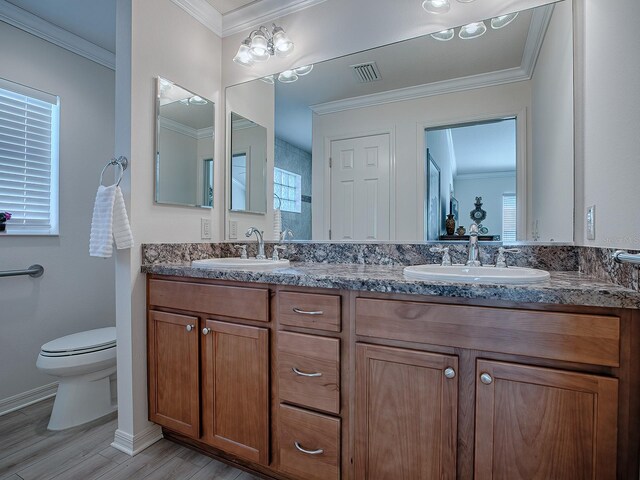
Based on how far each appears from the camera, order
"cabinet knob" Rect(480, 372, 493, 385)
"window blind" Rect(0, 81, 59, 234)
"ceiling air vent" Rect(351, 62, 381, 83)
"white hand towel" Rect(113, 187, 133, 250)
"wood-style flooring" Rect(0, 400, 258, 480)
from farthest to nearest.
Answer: "window blind" Rect(0, 81, 59, 234), "ceiling air vent" Rect(351, 62, 381, 83), "white hand towel" Rect(113, 187, 133, 250), "wood-style flooring" Rect(0, 400, 258, 480), "cabinet knob" Rect(480, 372, 493, 385)

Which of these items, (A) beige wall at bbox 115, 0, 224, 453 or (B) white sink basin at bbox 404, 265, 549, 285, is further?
(A) beige wall at bbox 115, 0, 224, 453

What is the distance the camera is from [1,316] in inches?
77.0

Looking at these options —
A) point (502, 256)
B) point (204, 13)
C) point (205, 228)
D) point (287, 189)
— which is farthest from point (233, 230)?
point (502, 256)

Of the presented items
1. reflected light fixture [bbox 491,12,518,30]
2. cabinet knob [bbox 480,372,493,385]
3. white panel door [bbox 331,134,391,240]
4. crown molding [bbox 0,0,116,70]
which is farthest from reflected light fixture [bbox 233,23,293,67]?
cabinet knob [bbox 480,372,493,385]

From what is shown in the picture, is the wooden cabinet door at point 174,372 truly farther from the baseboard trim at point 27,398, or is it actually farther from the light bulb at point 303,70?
the light bulb at point 303,70

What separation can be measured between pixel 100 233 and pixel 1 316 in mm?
1066

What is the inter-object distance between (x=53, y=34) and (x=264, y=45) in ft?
4.66

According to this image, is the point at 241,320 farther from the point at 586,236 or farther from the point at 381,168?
the point at 586,236

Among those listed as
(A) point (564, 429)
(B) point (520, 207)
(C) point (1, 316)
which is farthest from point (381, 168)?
(C) point (1, 316)

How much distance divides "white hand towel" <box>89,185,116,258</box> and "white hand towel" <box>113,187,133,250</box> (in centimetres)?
2

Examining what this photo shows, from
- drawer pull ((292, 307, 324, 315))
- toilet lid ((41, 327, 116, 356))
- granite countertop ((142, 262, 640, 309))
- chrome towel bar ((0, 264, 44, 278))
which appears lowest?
toilet lid ((41, 327, 116, 356))

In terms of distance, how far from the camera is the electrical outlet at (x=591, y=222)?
45.9 inches

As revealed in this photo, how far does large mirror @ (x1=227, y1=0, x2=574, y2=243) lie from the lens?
144 cm

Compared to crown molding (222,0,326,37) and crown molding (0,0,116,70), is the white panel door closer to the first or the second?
crown molding (222,0,326,37)
